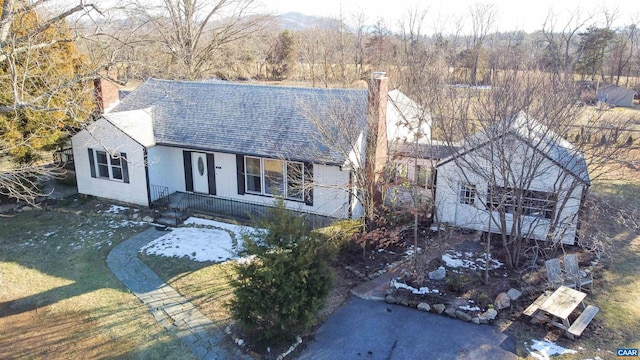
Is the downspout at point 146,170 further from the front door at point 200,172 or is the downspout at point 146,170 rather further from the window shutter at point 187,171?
the front door at point 200,172

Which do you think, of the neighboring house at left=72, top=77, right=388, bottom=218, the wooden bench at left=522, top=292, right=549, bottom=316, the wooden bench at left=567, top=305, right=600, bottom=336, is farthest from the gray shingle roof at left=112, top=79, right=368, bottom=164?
the wooden bench at left=567, top=305, right=600, bottom=336

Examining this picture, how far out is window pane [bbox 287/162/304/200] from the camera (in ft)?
53.6

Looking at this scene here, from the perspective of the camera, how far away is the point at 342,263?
14.0m

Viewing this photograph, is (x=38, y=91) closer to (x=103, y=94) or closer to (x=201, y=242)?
(x=103, y=94)

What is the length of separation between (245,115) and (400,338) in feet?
37.4

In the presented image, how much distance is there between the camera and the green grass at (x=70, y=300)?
33.5 ft

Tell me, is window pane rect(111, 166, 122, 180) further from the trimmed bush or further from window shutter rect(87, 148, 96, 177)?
the trimmed bush

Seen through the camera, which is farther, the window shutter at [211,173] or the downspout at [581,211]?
the window shutter at [211,173]

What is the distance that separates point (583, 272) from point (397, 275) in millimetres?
5398

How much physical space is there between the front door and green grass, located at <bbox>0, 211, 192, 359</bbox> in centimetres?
293

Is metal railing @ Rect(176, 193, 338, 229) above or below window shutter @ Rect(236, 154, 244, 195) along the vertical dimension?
below

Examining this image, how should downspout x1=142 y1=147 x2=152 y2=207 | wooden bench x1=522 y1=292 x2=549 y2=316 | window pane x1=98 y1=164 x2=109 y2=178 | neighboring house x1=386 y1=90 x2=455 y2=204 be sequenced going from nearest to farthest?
1. wooden bench x1=522 y1=292 x2=549 y2=316
2. neighboring house x1=386 y1=90 x2=455 y2=204
3. downspout x1=142 y1=147 x2=152 y2=207
4. window pane x1=98 y1=164 x2=109 y2=178

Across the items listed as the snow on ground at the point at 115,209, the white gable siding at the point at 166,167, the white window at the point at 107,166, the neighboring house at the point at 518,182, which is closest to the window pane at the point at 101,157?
the white window at the point at 107,166

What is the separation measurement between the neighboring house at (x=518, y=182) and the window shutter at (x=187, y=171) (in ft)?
33.0
